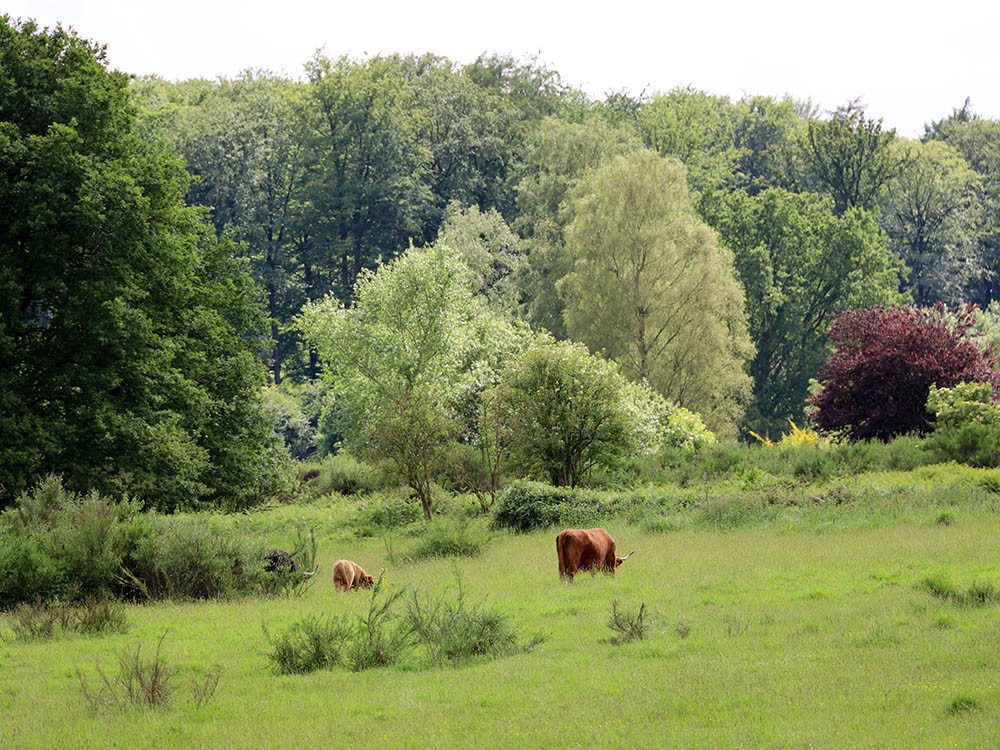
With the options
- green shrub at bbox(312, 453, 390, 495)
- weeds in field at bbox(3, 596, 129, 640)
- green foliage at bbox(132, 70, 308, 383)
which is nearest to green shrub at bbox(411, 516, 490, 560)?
weeds in field at bbox(3, 596, 129, 640)

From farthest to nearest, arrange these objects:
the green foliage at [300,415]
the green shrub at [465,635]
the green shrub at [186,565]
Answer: the green foliage at [300,415]
the green shrub at [186,565]
the green shrub at [465,635]

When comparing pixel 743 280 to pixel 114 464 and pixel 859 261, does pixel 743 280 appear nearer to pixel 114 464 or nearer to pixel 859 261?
pixel 859 261

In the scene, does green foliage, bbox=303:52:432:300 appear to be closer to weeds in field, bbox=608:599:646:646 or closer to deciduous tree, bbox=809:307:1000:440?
deciduous tree, bbox=809:307:1000:440

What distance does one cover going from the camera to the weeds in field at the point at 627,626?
12.8 meters

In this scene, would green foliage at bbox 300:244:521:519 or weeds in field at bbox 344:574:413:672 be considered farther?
green foliage at bbox 300:244:521:519

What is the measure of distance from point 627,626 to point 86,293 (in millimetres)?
17486

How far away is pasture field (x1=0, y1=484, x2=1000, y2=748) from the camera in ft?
29.7

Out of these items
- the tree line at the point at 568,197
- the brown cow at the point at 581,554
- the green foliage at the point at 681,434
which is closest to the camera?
the brown cow at the point at 581,554

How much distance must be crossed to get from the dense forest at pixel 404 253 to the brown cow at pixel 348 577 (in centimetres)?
901

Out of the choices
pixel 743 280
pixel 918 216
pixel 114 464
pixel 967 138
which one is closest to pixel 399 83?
pixel 743 280

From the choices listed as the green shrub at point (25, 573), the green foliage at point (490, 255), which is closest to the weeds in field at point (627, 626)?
the green shrub at point (25, 573)

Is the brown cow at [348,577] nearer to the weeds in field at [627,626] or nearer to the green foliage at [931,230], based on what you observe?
the weeds in field at [627,626]

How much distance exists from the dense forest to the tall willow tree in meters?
0.13

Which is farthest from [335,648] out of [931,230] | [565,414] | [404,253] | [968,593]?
[931,230]
